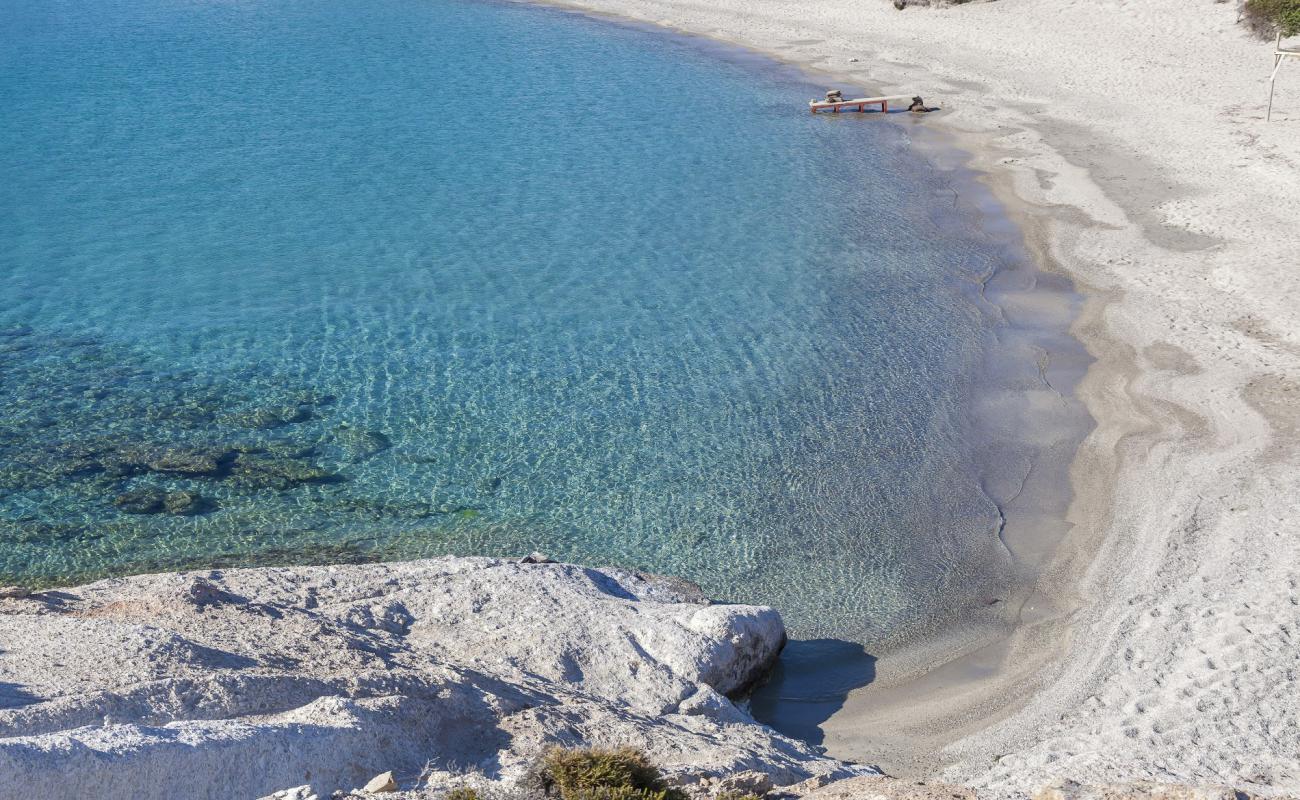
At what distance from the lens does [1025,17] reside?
4400 centimetres

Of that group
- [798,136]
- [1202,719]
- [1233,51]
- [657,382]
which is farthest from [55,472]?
[1233,51]

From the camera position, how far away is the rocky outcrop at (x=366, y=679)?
6957 millimetres

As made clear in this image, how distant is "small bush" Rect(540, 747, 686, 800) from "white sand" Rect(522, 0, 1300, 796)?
8.89ft

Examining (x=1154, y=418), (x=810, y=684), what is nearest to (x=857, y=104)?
(x=1154, y=418)

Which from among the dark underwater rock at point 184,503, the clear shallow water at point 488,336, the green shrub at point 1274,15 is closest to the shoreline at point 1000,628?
the clear shallow water at point 488,336

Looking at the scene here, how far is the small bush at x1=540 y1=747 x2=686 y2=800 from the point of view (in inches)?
273

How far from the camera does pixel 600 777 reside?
23.1ft

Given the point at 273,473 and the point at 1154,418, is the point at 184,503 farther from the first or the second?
the point at 1154,418

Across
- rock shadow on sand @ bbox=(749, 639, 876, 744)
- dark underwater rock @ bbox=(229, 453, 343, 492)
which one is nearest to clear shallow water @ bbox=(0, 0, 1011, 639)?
dark underwater rock @ bbox=(229, 453, 343, 492)

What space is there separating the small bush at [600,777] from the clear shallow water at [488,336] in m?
6.48

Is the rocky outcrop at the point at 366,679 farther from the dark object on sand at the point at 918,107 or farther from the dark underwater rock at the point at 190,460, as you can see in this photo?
the dark object on sand at the point at 918,107

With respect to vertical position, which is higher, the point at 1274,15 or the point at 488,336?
the point at 1274,15

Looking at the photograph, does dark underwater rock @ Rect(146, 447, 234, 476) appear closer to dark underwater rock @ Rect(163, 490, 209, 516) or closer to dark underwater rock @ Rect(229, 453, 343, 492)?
dark underwater rock @ Rect(229, 453, 343, 492)

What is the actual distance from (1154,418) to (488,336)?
11706mm
